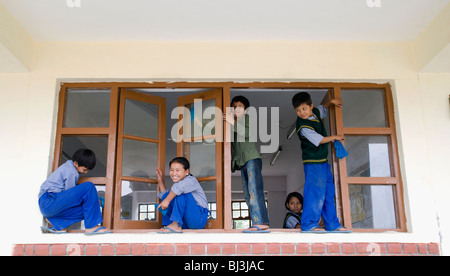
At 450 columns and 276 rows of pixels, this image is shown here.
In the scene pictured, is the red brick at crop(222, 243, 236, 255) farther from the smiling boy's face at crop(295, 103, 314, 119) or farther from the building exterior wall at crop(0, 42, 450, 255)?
the smiling boy's face at crop(295, 103, 314, 119)

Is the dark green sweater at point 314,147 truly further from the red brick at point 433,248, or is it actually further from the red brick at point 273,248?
the red brick at point 433,248

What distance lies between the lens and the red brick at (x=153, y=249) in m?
4.11

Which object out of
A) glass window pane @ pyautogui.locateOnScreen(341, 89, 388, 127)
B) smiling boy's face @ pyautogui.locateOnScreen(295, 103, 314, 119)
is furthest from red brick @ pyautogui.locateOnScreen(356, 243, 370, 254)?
smiling boy's face @ pyautogui.locateOnScreen(295, 103, 314, 119)

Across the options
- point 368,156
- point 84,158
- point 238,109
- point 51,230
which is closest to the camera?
point 51,230

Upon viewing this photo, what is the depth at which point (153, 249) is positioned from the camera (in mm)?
4121

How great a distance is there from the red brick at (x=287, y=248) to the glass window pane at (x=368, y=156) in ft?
3.10

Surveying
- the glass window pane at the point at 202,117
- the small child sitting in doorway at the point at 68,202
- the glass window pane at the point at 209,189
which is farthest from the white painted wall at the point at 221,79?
the glass window pane at the point at 209,189

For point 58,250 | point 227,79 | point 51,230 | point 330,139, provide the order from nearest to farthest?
point 58,250 → point 51,230 → point 330,139 → point 227,79

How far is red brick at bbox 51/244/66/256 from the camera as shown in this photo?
13.5ft

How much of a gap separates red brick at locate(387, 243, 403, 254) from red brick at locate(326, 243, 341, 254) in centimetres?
45

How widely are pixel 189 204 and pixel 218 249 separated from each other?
557mm

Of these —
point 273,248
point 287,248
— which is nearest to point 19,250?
point 273,248

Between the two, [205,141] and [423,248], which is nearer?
[423,248]

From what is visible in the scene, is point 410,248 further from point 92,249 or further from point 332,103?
point 92,249
